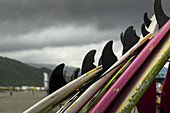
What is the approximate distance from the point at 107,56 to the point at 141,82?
1.62 ft

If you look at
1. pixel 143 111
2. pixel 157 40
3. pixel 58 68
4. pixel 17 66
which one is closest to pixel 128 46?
pixel 157 40

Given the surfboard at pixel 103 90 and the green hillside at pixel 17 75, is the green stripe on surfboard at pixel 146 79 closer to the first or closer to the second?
the surfboard at pixel 103 90

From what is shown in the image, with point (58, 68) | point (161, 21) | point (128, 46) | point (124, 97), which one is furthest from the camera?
point (128, 46)

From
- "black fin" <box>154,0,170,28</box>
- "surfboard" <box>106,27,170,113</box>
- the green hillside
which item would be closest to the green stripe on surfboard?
"surfboard" <box>106,27,170,113</box>

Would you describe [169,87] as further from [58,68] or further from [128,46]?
[58,68]

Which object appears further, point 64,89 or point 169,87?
point 169,87

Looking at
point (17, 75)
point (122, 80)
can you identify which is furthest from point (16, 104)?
point (17, 75)

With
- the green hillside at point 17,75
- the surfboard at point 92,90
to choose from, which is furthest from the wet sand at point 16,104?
the green hillside at point 17,75

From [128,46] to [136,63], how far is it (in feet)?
2.89

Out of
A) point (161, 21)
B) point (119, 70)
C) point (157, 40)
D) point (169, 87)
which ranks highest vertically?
point (161, 21)

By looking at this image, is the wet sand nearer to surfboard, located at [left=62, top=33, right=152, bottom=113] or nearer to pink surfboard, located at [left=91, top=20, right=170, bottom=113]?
surfboard, located at [left=62, top=33, right=152, bottom=113]

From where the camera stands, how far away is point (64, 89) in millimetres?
1574

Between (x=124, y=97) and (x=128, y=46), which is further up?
(x=128, y=46)

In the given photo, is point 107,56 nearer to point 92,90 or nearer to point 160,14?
point 92,90
